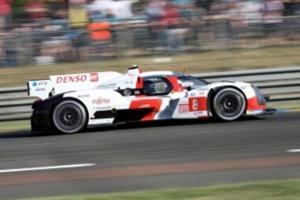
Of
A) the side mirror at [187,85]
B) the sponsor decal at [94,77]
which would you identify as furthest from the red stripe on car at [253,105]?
the sponsor decal at [94,77]

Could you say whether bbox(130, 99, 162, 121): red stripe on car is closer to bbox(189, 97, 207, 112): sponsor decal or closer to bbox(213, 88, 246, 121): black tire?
bbox(189, 97, 207, 112): sponsor decal

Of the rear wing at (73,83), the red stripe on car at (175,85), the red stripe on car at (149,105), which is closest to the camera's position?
the red stripe on car at (149,105)

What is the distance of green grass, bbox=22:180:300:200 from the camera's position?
6.36 metres

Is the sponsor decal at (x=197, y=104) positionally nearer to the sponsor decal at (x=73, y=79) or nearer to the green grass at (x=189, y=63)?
the sponsor decal at (x=73, y=79)

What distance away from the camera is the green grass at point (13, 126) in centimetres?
1440

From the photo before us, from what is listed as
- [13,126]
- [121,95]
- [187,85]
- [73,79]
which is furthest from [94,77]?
[13,126]

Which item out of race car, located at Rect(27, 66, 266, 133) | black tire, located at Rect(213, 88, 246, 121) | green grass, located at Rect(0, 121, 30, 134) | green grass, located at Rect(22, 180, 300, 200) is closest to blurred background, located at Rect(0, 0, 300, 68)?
green grass, located at Rect(0, 121, 30, 134)

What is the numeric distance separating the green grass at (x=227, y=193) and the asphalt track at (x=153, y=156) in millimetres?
568

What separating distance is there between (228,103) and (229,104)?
3 cm

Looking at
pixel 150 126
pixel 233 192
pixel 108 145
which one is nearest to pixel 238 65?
pixel 150 126

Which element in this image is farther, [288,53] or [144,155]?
[288,53]

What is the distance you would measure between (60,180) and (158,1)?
9250 mm

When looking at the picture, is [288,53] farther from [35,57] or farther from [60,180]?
[60,180]

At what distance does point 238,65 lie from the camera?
17000mm
